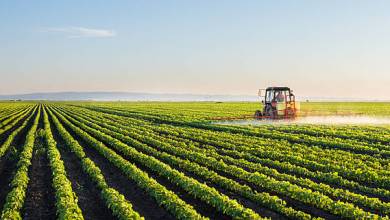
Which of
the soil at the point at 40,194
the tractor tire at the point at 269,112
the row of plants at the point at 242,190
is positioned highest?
the tractor tire at the point at 269,112

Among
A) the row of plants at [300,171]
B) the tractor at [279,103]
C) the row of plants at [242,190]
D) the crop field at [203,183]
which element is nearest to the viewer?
the row of plants at [242,190]

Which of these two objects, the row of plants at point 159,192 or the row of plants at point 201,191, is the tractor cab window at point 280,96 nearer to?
the row of plants at point 201,191

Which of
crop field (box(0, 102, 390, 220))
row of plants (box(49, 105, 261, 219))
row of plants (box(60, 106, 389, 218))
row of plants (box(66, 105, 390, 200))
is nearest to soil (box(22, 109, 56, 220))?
crop field (box(0, 102, 390, 220))

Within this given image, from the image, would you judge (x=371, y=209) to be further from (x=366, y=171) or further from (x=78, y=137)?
(x=78, y=137)

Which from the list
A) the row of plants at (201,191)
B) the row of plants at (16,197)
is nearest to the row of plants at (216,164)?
the row of plants at (201,191)

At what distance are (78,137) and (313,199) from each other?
655 inches

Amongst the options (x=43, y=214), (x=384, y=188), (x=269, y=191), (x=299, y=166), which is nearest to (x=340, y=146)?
(x=299, y=166)

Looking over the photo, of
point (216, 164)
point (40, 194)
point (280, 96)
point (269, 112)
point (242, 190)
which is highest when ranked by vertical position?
point (280, 96)

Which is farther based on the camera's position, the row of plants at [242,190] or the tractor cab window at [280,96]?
the tractor cab window at [280,96]

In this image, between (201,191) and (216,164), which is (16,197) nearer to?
(201,191)

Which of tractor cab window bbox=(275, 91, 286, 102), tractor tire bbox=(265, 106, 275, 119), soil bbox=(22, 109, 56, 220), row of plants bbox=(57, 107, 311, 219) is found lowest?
soil bbox=(22, 109, 56, 220)

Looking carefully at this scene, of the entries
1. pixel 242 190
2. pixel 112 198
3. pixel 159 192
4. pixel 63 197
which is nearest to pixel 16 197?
pixel 63 197

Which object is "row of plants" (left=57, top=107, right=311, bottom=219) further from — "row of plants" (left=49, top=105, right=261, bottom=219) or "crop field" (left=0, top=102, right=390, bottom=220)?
"row of plants" (left=49, top=105, right=261, bottom=219)

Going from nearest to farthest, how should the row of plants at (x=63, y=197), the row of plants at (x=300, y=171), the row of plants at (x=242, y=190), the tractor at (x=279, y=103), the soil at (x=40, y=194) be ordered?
1. the row of plants at (x=63, y=197)
2. the row of plants at (x=242, y=190)
3. the soil at (x=40, y=194)
4. the row of plants at (x=300, y=171)
5. the tractor at (x=279, y=103)
